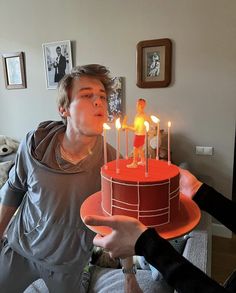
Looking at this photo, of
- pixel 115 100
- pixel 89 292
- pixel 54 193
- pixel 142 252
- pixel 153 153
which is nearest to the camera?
pixel 142 252

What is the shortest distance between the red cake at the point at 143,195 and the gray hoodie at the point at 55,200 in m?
0.38

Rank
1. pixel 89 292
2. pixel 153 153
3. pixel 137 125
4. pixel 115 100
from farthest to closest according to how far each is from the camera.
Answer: pixel 115 100 < pixel 153 153 < pixel 89 292 < pixel 137 125

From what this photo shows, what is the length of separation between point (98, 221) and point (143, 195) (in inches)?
5.3

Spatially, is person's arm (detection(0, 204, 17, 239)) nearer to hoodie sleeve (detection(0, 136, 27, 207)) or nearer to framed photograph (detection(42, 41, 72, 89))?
hoodie sleeve (detection(0, 136, 27, 207))

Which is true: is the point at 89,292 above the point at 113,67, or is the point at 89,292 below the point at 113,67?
below

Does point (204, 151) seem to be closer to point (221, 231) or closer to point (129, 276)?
point (221, 231)

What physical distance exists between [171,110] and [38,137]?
1681 mm

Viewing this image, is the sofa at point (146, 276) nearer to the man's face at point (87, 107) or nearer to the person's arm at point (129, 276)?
the person's arm at point (129, 276)

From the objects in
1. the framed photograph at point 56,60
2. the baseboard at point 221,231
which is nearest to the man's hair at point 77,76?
the framed photograph at point 56,60

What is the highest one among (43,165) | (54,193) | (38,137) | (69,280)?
(38,137)

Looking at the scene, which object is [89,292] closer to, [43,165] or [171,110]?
[43,165]

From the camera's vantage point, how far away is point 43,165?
107cm

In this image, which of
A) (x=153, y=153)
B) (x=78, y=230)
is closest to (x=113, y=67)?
(x=153, y=153)

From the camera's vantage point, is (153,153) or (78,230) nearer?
(78,230)
